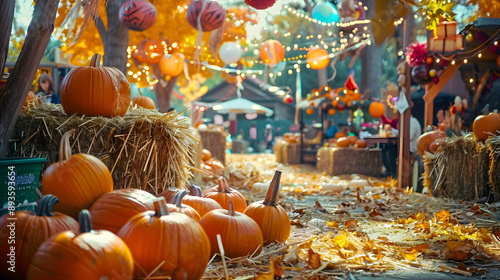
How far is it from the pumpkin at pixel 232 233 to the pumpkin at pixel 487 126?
176 inches

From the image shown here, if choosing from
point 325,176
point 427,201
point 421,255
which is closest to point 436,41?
point 427,201

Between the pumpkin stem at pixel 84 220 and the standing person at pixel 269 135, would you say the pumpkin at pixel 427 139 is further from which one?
the standing person at pixel 269 135

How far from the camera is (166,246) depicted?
258 cm

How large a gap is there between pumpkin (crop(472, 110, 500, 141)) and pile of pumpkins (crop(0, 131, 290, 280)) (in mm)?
4168

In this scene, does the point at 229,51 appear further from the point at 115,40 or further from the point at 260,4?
the point at 260,4

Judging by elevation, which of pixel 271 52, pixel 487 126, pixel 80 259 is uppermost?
pixel 271 52

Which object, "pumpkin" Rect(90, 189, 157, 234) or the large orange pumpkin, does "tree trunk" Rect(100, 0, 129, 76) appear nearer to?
the large orange pumpkin

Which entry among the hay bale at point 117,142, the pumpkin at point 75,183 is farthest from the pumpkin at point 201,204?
the pumpkin at point 75,183

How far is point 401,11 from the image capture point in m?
2.66

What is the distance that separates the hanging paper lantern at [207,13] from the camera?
31.3 feet

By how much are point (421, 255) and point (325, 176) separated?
30.0ft

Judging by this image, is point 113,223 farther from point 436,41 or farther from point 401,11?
point 436,41

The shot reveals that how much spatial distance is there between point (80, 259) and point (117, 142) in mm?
2201

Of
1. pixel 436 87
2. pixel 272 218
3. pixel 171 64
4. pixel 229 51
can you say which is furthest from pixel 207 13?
pixel 272 218
